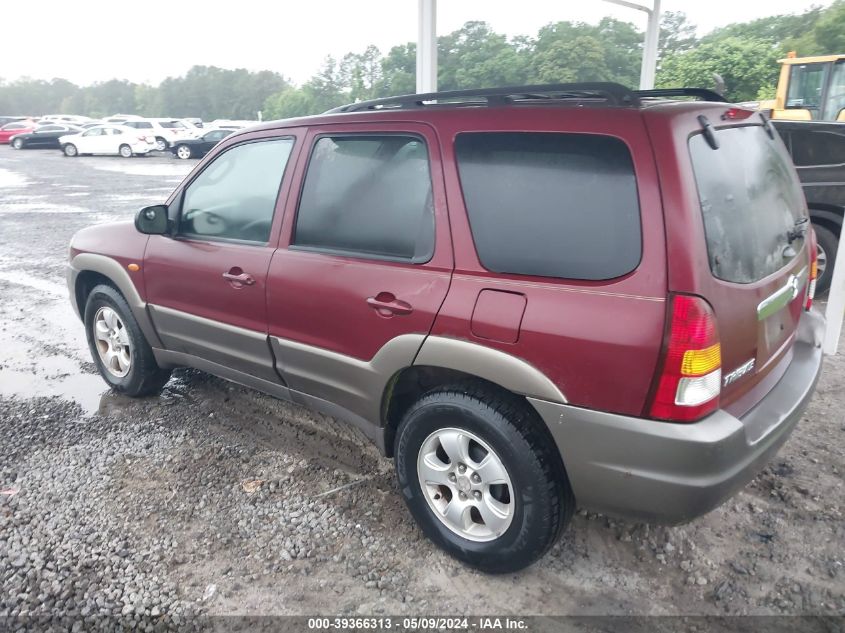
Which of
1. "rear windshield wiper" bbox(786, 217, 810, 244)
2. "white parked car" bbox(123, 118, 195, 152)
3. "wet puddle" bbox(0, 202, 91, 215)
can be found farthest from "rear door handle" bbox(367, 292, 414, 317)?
"white parked car" bbox(123, 118, 195, 152)

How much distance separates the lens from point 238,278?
3.29m

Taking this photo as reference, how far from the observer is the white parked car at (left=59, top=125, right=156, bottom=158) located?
28.5 meters

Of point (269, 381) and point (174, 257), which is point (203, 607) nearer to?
point (269, 381)

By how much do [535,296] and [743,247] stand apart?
2.43 feet

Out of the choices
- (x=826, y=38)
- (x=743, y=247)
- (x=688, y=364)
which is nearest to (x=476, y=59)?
(x=743, y=247)

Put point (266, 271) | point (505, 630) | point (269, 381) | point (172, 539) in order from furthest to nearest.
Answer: point (269, 381), point (266, 271), point (172, 539), point (505, 630)

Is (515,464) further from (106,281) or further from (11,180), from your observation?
(11,180)

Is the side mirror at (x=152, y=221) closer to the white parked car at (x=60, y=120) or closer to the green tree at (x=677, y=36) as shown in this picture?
the white parked car at (x=60, y=120)

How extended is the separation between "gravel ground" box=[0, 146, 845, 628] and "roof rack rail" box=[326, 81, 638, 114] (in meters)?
1.84

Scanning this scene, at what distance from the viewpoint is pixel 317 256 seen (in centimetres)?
298

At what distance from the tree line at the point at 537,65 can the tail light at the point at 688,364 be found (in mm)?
2234

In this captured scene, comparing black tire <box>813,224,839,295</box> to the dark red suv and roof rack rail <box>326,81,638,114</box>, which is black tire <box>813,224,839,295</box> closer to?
the dark red suv

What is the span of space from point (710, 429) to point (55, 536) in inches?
110

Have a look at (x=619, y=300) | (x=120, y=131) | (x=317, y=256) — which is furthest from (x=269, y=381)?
(x=120, y=131)
